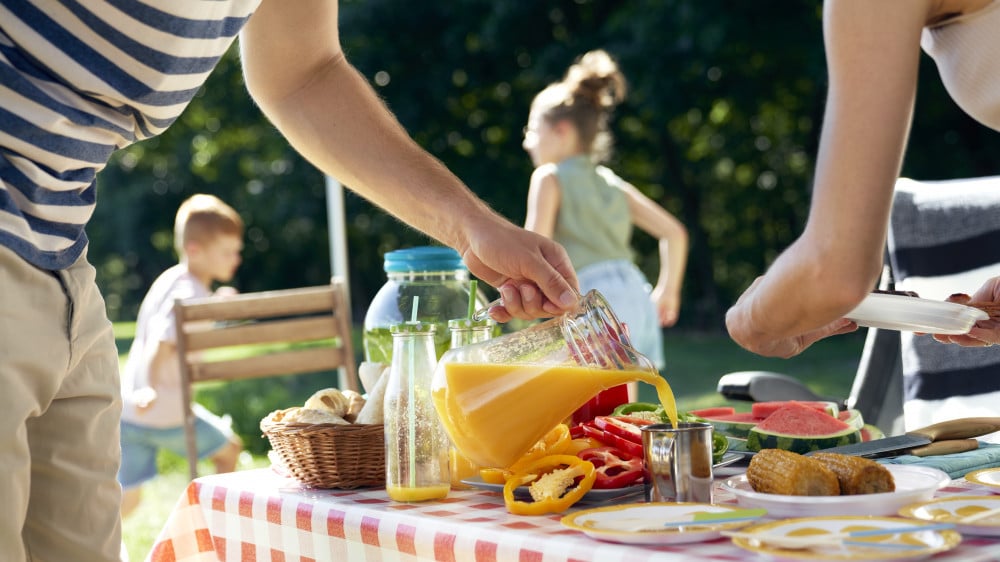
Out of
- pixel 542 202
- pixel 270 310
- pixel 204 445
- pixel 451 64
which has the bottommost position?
pixel 204 445

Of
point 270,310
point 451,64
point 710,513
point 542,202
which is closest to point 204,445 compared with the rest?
point 270,310

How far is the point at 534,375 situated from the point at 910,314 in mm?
502

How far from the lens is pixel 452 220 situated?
181 centimetres

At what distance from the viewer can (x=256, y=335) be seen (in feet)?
13.8

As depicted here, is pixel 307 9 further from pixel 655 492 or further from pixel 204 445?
pixel 204 445

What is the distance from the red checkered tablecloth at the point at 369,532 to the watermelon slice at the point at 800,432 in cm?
24

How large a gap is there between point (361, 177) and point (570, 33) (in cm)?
1474

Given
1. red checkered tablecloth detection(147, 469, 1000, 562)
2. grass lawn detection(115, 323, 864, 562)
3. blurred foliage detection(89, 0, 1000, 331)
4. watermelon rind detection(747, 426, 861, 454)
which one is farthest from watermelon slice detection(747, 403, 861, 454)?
blurred foliage detection(89, 0, 1000, 331)

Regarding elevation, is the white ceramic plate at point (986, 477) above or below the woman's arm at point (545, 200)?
below

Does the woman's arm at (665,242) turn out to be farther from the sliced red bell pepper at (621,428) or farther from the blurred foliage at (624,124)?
the blurred foliage at (624,124)

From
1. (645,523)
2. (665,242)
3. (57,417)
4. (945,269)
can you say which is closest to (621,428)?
(645,523)

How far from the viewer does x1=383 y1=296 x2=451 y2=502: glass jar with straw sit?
1.65 meters

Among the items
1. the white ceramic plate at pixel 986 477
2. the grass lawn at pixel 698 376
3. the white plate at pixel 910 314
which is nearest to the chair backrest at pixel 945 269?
the white ceramic plate at pixel 986 477

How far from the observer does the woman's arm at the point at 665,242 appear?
5.78m
